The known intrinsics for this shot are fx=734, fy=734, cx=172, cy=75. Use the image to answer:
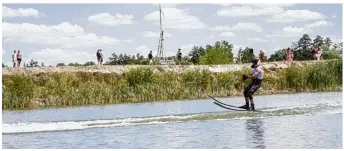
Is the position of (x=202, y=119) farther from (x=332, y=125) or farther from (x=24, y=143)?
(x=24, y=143)

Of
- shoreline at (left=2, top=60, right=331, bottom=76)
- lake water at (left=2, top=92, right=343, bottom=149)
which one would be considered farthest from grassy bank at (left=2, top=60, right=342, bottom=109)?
lake water at (left=2, top=92, right=343, bottom=149)

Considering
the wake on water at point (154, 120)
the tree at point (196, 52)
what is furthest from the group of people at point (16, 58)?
the tree at point (196, 52)

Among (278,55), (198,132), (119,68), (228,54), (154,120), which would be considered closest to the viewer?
(198,132)

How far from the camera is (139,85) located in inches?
1804

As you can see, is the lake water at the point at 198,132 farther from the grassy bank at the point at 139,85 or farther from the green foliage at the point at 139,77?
the green foliage at the point at 139,77

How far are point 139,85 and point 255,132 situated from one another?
2545cm

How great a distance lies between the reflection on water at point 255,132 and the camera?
18.2 m

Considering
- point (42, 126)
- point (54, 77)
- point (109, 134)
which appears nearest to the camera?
point (109, 134)

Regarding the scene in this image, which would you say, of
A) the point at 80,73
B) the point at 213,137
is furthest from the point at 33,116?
the point at 80,73

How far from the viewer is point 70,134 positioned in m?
21.0

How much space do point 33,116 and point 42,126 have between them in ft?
29.4

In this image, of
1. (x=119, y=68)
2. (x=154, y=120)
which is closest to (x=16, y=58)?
(x=119, y=68)

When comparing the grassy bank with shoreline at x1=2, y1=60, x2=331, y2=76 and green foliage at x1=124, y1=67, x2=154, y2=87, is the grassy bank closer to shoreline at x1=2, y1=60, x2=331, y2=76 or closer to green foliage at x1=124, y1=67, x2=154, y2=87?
green foliage at x1=124, y1=67, x2=154, y2=87

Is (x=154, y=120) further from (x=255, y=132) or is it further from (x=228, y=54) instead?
(x=228, y=54)
